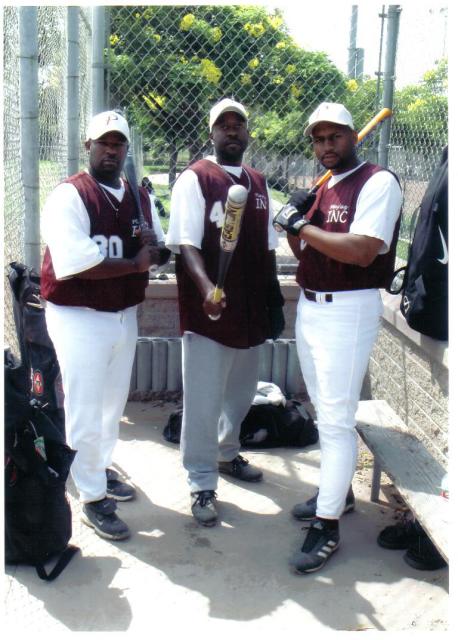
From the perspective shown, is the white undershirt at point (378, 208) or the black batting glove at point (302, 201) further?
the black batting glove at point (302, 201)

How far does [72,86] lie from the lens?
4.05m

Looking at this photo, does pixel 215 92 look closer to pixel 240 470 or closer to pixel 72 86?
pixel 72 86

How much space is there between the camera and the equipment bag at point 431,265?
2801mm

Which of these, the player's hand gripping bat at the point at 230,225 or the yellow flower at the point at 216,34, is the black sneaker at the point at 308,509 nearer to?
the player's hand gripping bat at the point at 230,225

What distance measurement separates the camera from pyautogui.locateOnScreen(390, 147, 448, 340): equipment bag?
280 centimetres

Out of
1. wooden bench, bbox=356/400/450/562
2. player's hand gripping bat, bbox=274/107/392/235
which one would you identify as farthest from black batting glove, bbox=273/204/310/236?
wooden bench, bbox=356/400/450/562

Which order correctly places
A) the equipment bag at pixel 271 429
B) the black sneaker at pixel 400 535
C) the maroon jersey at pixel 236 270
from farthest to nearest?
the equipment bag at pixel 271 429, the maroon jersey at pixel 236 270, the black sneaker at pixel 400 535

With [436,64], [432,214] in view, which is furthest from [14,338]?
[436,64]

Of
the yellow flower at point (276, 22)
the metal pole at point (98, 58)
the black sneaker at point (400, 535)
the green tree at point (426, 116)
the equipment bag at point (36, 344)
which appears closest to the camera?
the black sneaker at point (400, 535)

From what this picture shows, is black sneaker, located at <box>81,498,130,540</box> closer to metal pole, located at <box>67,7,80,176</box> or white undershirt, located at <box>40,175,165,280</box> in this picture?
white undershirt, located at <box>40,175,165,280</box>

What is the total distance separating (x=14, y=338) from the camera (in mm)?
4645

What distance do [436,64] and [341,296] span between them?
2.36 meters

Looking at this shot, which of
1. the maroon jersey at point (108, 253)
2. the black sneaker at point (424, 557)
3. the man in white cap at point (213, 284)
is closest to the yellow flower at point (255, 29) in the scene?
the man in white cap at point (213, 284)

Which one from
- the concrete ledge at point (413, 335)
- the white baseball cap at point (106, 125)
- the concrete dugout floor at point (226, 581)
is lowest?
the concrete dugout floor at point (226, 581)
